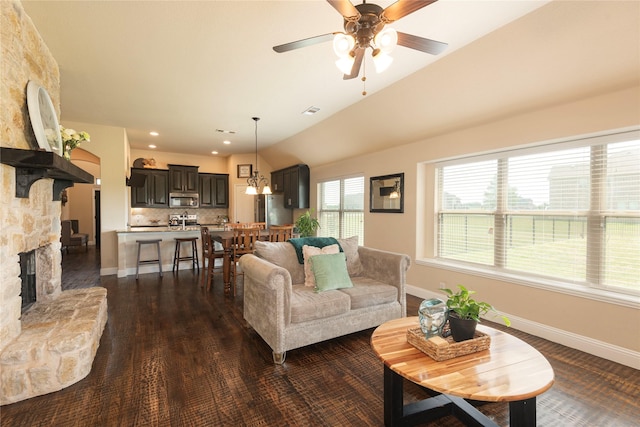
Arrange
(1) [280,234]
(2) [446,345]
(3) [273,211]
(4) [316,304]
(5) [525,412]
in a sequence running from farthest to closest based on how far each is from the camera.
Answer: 1. (3) [273,211]
2. (1) [280,234]
3. (4) [316,304]
4. (2) [446,345]
5. (5) [525,412]

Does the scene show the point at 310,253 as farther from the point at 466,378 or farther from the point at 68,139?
the point at 68,139

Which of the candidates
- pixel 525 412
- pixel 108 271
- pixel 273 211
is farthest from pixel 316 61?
pixel 108 271

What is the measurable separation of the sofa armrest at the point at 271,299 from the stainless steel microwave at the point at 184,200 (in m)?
5.73

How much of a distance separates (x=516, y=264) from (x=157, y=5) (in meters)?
4.33

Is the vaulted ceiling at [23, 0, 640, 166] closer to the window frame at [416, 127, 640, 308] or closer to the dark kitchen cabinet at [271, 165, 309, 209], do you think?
the window frame at [416, 127, 640, 308]

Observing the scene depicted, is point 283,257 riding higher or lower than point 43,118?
lower

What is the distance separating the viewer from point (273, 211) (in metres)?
7.31

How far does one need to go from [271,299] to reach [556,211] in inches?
120

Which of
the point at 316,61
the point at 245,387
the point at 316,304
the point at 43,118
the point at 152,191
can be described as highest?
the point at 316,61

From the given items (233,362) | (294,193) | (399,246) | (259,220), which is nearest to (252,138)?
(294,193)

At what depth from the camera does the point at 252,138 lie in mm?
6238

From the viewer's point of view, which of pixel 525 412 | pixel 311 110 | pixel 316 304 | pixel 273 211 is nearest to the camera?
pixel 525 412

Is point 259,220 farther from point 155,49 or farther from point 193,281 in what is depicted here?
point 155,49

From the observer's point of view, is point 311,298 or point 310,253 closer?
point 311,298
